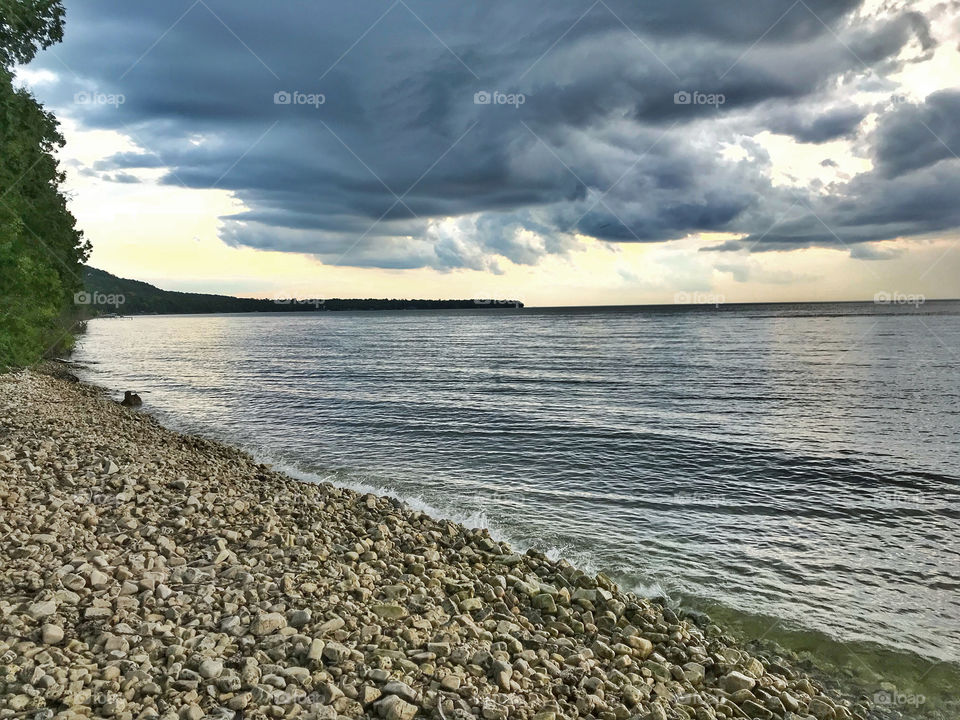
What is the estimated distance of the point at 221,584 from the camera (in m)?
9.23

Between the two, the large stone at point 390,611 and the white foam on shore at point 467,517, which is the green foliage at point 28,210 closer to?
the white foam on shore at point 467,517

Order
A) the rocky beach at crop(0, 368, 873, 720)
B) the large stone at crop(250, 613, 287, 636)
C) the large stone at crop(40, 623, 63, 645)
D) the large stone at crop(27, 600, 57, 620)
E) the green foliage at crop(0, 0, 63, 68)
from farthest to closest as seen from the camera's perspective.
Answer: the green foliage at crop(0, 0, 63, 68) → the large stone at crop(250, 613, 287, 636) → the large stone at crop(27, 600, 57, 620) → the large stone at crop(40, 623, 63, 645) → the rocky beach at crop(0, 368, 873, 720)

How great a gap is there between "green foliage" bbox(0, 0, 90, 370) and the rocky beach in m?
12.9

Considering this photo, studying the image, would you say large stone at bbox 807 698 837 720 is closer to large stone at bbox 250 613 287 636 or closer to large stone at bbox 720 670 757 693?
large stone at bbox 720 670 757 693

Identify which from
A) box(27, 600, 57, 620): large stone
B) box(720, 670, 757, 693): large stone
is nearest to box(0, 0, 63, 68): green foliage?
box(27, 600, 57, 620): large stone

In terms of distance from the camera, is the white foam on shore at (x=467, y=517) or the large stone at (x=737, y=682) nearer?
the large stone at (x=737, y=682)

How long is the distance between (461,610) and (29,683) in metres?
5.70

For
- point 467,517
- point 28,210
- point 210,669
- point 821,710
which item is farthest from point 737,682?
point 28,210

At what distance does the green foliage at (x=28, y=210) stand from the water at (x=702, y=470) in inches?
356

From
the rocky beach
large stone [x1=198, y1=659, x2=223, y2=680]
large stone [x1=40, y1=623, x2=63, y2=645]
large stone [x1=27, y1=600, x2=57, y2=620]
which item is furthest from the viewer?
large stone [x1=27, y1=600, x2=57, y2=620]

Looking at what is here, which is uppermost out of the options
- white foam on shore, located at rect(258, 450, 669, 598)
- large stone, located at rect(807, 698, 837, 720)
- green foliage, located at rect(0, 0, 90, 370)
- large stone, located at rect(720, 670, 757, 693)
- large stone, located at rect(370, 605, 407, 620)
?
green foliage, located at rect(0, 0, 90, 370)

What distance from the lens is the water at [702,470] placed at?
11.9 meters

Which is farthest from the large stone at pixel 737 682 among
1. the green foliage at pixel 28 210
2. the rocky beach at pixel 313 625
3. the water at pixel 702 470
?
the green foliage at pixel 28 210

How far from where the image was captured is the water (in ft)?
39.2
